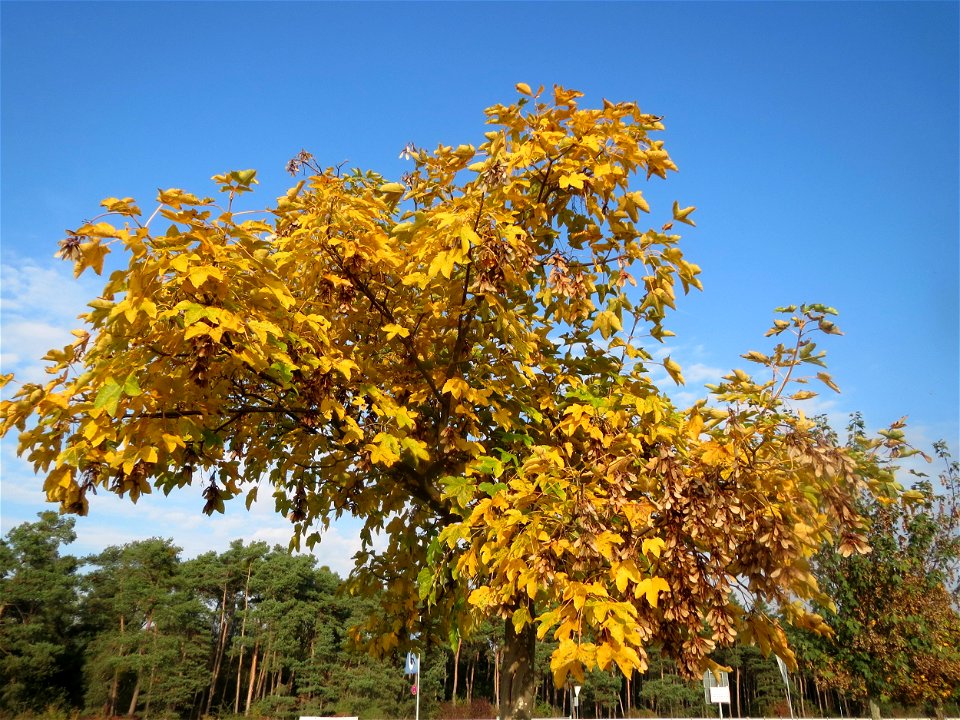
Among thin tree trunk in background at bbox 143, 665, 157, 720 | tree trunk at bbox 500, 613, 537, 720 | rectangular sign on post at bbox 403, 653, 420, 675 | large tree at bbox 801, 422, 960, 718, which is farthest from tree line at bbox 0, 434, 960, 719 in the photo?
tree trunk at bbox 500, 613, 537, 720

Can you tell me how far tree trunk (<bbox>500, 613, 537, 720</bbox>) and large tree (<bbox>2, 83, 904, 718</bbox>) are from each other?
2 cm

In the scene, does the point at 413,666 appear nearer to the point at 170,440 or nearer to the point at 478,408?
the point at 478,408

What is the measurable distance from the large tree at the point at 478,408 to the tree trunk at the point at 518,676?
2 cm

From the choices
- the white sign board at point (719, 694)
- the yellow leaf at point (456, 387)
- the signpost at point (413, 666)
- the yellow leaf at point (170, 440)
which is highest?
the yellow leaf at point (456, 387)

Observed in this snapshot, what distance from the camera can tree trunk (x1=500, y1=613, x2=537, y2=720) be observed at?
170 inches

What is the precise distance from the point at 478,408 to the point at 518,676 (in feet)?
6.19

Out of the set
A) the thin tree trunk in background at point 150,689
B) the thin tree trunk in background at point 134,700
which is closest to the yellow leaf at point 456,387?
the thin tree trunk in background at point 150,689

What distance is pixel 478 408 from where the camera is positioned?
16.0 feet

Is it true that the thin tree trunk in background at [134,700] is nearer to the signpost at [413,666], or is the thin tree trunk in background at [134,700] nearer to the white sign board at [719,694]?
the signpost at [413,666]

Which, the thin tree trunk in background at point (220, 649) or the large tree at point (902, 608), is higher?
the large tree at point (902, 608)

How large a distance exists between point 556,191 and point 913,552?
12.9 m

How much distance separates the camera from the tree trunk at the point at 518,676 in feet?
14.1

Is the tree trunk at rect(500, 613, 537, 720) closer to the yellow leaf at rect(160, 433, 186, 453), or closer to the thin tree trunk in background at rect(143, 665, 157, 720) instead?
the yellow leaf at rect(160, 433, 186, 453)

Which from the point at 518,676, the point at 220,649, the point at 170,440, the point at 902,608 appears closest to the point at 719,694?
the point at 902,608
